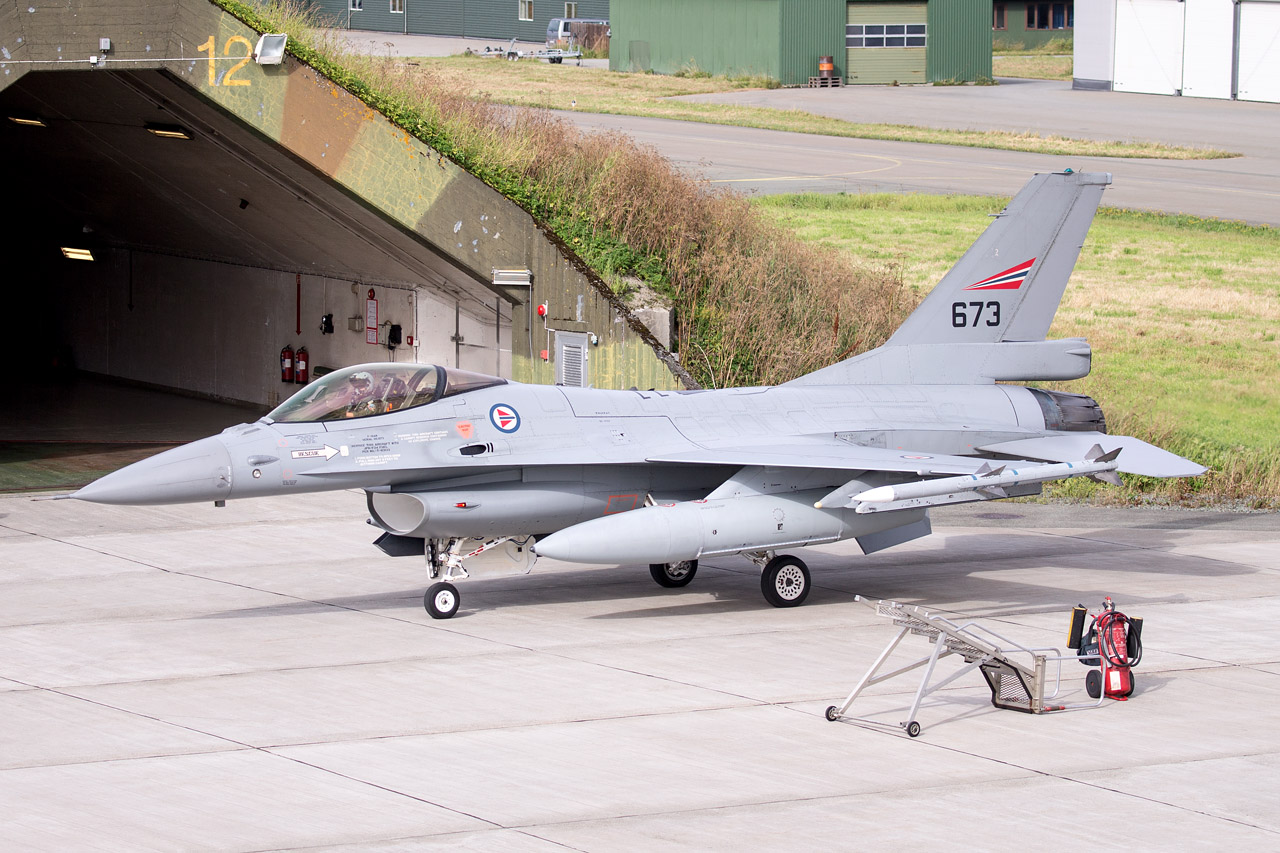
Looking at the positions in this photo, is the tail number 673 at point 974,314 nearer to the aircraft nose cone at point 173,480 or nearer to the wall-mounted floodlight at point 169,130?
the aircraft nose cone at point 173,480

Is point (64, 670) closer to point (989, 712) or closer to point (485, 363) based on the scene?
point (989, 712)

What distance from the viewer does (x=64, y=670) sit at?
11977 millimetres

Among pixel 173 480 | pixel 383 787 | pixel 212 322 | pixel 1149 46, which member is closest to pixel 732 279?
pixel 212 322

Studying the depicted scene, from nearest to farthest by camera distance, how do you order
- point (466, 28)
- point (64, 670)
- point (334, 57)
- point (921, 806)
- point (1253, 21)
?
point (921, 806)
point (64, 670)
point (334, 57)
point (1253, 21)
point (466, 28)

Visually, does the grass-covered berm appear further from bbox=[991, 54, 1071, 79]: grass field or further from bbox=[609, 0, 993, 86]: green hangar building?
bbox=[991, 54, 1071, 79]: grass field

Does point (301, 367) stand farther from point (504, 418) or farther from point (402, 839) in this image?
point (402, 839)

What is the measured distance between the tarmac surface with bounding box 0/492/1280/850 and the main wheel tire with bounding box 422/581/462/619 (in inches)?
10.2

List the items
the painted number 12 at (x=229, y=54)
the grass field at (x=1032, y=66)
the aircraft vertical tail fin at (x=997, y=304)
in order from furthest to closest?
the grass field at (x=1032, y=66) < the painted number 12 at (x=229, y=54) < the aircraft vertical tail fin at (x=997, y=304)

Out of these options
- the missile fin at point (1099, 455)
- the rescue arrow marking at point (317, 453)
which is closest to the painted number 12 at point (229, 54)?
the rescue arrow marking at point (317, 453)

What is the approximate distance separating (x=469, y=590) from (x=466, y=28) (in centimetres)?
7432

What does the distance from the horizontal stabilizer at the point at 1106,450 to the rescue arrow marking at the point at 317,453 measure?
6726mm

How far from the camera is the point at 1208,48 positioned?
6272 centimetres

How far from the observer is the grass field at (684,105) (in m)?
48.8

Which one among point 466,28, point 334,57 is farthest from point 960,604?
point 466,28
